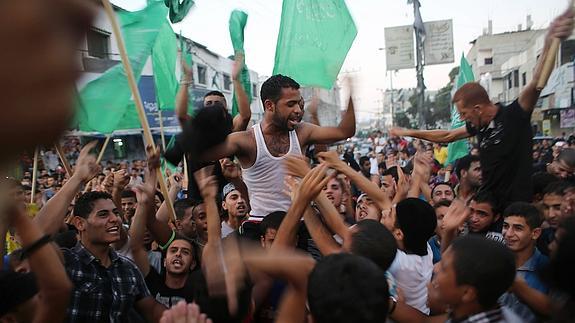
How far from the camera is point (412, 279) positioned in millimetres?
2977

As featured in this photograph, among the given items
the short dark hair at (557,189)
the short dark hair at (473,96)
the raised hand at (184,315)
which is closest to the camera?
the raised hand at (184,315)

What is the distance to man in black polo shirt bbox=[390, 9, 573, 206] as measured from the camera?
3982 millimetres

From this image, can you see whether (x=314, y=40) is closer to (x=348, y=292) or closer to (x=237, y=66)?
(x=237, y=66)

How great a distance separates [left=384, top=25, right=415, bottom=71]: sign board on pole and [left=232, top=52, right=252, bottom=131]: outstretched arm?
16393 mm

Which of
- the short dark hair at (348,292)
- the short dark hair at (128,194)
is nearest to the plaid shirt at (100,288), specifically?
the short dark hair at (348,292)

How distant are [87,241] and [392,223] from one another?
197 centimetres

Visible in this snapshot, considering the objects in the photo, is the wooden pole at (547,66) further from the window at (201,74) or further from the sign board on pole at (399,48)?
the window at (201,74)

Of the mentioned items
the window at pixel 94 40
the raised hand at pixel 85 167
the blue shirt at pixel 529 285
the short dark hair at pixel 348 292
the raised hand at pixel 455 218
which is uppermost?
the window at pixel 94 40

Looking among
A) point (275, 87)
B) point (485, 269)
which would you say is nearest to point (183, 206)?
point (275, 87)

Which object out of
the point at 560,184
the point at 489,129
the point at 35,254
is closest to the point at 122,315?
the point at 35,254

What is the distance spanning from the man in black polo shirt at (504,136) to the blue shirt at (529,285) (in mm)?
848

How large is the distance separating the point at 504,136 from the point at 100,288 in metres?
3.13

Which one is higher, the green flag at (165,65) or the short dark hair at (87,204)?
the green flag at (165,65)

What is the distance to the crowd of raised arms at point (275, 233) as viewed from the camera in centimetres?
74
